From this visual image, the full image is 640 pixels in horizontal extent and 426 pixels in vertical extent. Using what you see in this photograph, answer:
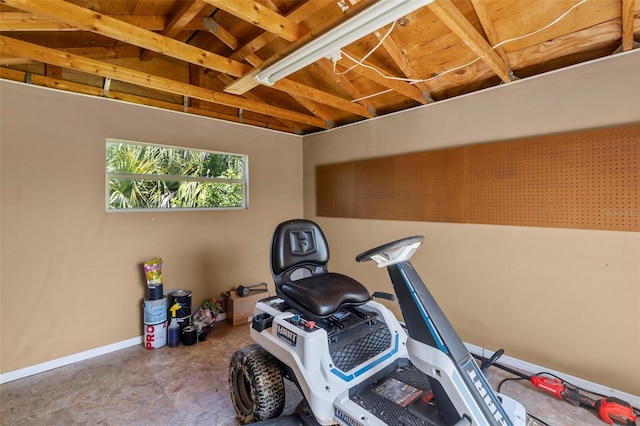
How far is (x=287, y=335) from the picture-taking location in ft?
5.61

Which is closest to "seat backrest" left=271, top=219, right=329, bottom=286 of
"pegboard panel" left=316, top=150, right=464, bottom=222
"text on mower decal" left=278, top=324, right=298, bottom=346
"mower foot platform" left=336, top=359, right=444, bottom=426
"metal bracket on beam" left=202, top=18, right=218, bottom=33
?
"text on mower decal" left=278, top=324, right=298, bottom=346

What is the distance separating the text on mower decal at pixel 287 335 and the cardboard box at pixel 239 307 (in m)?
1.73

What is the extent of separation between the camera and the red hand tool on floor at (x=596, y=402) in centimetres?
178

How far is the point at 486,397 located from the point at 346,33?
192 cm

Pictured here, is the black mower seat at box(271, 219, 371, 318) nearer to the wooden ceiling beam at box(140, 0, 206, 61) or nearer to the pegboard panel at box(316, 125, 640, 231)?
the pegboard panel at box(316, 125, 640, 231)

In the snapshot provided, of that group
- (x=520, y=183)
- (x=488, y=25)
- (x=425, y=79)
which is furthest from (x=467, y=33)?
(x=520, y=183)

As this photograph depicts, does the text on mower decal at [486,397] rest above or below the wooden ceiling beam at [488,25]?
below

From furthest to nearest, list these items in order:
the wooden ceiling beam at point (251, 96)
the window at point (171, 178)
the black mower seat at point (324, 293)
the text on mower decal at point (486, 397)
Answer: the wooden ceiling beam at point (251, 96)
the window at point (171, 178)
the black mower seat at point (324, 293)
the text on mower decal at point (486, 397)

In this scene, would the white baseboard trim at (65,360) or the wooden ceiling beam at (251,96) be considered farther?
the wooden ceiling beam at (251,96)

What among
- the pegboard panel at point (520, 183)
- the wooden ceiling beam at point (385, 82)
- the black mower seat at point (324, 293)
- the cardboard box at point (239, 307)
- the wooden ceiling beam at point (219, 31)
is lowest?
the cardboard box at point (239, 307)

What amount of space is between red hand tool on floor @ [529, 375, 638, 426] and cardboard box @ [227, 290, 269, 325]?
2664 mm

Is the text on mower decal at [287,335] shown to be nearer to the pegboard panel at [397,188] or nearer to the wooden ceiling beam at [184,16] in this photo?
the pegboard panel at [397,188]

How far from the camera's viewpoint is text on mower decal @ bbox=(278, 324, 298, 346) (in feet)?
5.43

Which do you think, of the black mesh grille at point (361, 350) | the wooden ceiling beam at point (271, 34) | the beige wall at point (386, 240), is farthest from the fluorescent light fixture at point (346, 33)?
the black mesh grille at point (361, 350)
